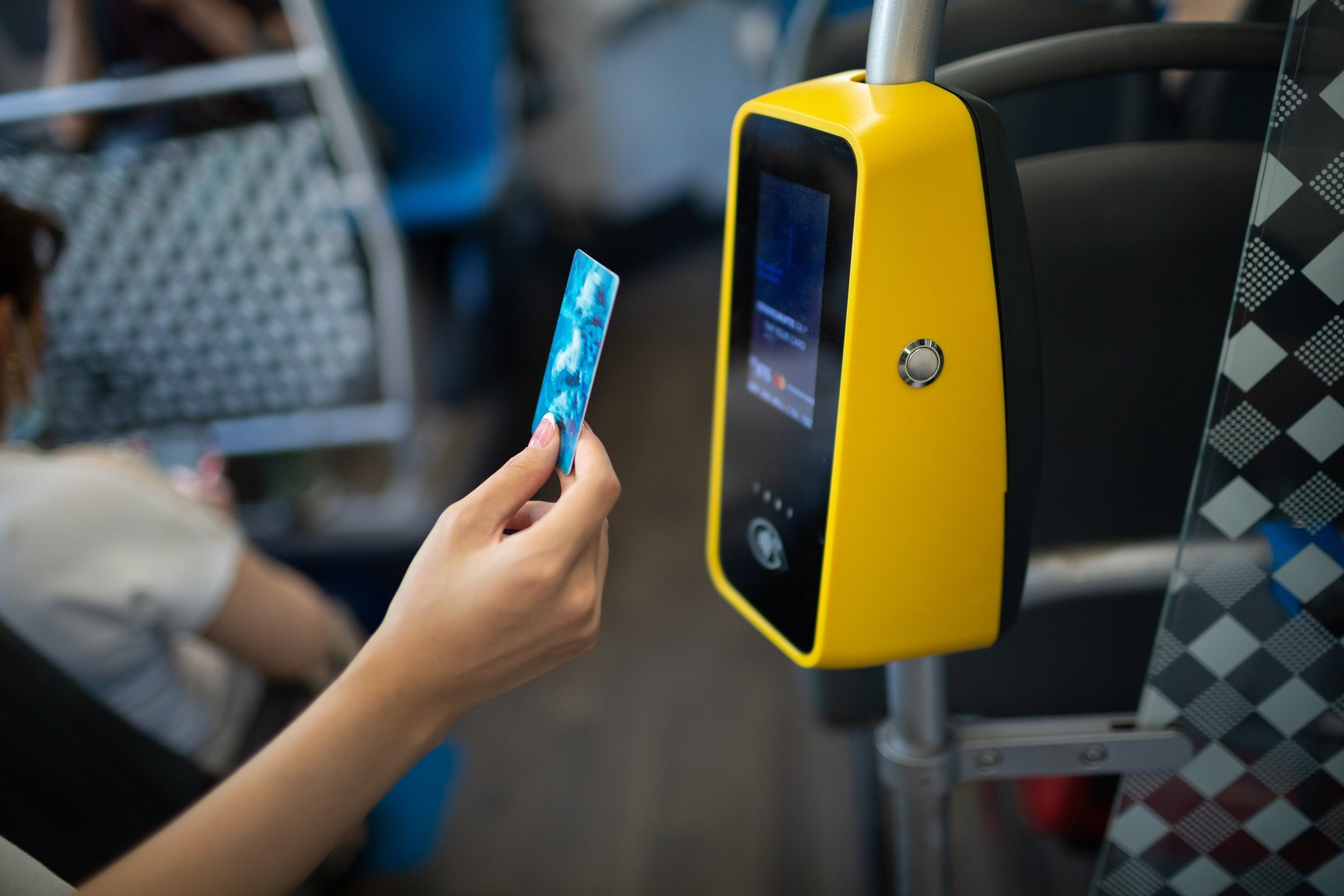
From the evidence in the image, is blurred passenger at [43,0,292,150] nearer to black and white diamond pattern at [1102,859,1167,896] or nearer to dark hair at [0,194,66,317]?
dark hair at [0,194,66,317]

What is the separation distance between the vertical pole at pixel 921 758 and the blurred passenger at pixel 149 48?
1594 millimetres

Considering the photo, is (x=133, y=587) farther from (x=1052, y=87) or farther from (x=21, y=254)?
(x=1052, y=87)

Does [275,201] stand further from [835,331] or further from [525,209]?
[835,331]

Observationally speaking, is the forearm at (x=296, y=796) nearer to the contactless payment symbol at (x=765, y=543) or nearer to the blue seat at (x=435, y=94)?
the contactless payment symbol at (x=765, y=543)

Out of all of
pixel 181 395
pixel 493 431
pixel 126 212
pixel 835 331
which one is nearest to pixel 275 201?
pixel 126 212

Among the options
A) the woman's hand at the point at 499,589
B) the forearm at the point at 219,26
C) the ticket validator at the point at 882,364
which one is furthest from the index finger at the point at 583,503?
the forearm at the point at 219,26

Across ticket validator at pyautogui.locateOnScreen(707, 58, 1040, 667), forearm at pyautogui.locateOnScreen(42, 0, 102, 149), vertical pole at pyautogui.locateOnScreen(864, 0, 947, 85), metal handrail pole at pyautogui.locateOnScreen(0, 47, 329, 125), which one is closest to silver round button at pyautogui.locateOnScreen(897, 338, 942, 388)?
ticket validator at pyautogui.locateOnScreen(707, 58, 1040, 667)

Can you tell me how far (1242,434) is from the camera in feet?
1.63

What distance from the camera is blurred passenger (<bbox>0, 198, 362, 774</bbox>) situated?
2.66 feet

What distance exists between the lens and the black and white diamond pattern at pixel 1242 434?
492 mm

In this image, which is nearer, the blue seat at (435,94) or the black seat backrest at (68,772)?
the black seat backrest at (68,772)

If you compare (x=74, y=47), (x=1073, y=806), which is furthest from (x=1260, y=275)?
(x=74, y=47)

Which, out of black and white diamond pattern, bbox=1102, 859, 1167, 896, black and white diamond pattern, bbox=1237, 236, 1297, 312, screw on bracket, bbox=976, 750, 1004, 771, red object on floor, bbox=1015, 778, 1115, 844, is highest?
black and white diamond pattern, bbox=1237, 236, 1297, 312

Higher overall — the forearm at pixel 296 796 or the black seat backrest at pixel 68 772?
the forearm at pixel 296 796
